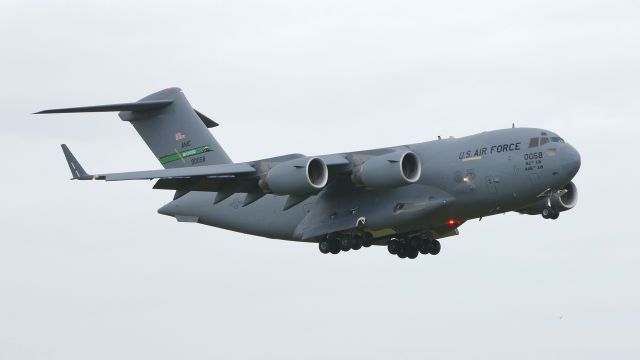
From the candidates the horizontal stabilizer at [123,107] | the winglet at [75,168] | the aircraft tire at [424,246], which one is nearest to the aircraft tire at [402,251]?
the aircraft tire at [424,246]

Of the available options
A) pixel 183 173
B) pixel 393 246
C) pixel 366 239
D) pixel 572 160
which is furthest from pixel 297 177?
pixel 572 160

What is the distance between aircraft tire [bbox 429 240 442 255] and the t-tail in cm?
485

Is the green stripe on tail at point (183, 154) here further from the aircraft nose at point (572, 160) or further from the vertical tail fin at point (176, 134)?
the aircraft nose at point (572, 160)

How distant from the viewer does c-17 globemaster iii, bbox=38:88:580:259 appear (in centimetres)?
2689

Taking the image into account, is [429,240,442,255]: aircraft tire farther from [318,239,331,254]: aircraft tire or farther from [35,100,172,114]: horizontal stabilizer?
[35,100,172,114]: horizontal stabilizer

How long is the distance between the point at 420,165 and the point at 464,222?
201cm

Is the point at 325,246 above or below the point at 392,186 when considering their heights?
below

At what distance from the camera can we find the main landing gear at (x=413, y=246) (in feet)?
96.8

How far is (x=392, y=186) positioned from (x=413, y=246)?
9.81ft

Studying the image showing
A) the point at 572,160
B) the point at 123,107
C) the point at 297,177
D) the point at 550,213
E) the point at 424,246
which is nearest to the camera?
the point at 297,177

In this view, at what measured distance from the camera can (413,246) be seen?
96.9 ft

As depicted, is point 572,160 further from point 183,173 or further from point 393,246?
point 183,173

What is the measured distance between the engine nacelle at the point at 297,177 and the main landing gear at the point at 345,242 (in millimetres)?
1840

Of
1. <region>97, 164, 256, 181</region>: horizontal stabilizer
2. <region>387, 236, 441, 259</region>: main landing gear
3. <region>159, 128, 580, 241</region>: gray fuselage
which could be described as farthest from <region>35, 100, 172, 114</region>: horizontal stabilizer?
<region>387, 236, 441, 259</region>: main landing gear
